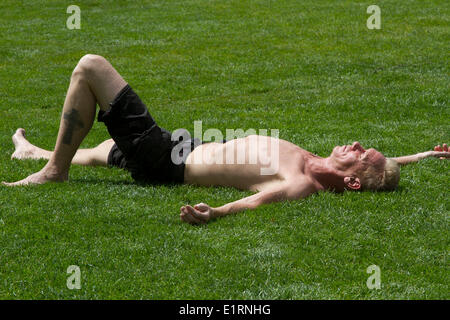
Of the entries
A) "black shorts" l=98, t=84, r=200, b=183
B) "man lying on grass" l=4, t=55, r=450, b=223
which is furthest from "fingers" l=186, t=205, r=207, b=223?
"black shorts" l=98, t=84, r=200, b=183

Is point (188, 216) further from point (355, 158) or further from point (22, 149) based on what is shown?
point (22, 149)

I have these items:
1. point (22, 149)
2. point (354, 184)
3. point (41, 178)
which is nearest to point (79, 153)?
point (22, 149)

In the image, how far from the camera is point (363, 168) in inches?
233

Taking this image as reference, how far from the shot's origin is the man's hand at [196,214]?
522 cm

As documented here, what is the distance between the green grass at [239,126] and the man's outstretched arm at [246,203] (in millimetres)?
101

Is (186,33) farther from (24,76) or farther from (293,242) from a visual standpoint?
(293,242)

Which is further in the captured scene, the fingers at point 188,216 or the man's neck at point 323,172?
the man's neck at point 323,172

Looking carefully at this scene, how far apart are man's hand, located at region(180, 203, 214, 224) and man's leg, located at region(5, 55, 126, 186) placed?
4.70 feet

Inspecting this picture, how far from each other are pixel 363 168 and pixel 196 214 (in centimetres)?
175

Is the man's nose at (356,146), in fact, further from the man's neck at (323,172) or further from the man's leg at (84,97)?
the man's leg at (84,97)

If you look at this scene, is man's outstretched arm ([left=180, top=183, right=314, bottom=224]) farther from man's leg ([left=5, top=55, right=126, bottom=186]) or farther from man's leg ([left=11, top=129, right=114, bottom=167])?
man's leg ([left=11, top=129, right=114, bottom=167])

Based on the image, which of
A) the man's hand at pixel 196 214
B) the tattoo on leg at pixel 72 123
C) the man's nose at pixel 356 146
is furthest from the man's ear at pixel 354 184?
the tattoo on leg at pixel 72 123

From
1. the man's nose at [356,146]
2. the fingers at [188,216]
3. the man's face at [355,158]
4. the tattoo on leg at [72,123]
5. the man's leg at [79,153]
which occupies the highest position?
the tattoo on leg at [72,123]

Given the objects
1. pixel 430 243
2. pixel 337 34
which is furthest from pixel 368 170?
pixel 337 34
